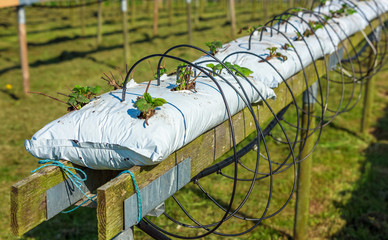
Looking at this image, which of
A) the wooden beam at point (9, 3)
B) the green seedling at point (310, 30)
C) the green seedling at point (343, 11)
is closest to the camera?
the green seedling at point (310, 30)

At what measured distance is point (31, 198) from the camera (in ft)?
5.48

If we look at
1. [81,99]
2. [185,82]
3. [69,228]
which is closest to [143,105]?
[81,99]

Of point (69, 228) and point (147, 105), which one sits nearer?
point (147, 105)

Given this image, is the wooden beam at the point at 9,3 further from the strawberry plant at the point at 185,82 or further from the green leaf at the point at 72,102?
the green leaf at the point at 72,102

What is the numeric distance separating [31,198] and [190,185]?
→ 15.2ft

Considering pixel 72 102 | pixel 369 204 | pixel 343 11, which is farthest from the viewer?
pixel 369 204

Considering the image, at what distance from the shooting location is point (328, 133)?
8.44 metres

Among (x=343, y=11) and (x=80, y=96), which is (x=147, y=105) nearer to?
(x=80, y=96)

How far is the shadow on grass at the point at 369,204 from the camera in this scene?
5320 mm

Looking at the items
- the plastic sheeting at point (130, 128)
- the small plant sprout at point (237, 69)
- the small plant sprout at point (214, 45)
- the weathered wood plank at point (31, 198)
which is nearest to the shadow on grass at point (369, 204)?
the small plant sprout at point (214, 45)

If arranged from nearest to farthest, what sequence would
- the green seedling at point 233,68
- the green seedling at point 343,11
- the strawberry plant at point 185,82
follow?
the strawberry plant at point 185,82 < the green seedling at point 233,68 < the green seedling at point 343,11

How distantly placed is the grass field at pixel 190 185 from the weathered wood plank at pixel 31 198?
0.46 m

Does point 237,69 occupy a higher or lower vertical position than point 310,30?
lower

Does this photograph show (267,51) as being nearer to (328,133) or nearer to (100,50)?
(328,133)
